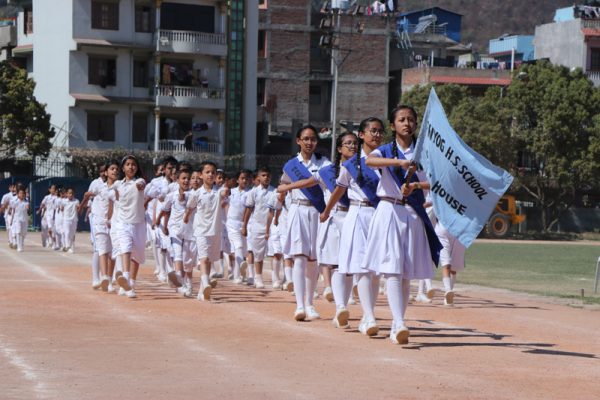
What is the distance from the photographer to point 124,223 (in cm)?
1934

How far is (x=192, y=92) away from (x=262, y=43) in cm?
1199

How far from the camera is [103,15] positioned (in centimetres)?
6669

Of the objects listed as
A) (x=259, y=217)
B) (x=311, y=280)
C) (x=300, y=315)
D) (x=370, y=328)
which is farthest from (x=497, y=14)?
(x=370, y=328)

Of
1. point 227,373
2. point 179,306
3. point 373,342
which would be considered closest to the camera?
point 227,373

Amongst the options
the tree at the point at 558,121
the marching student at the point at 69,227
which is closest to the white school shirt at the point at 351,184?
the marching student at the point at 69,227

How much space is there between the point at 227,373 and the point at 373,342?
2.74m

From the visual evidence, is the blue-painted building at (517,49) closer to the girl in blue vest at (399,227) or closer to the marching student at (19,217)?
the marching student at (19,217)

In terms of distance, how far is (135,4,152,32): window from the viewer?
224ft

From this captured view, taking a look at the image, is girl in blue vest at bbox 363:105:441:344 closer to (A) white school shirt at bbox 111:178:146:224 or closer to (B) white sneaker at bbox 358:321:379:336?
(B) white sneaker at bbox 358:321:379:336

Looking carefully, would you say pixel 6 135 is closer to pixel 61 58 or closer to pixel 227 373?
pixel 61 58

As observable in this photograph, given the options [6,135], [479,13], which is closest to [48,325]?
[6,135]

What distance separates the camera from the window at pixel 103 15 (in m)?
66.6

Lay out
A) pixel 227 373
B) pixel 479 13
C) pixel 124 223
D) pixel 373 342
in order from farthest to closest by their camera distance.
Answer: pixel 479 13, pixel 124 223, pixel 373 342, pixel 227 373

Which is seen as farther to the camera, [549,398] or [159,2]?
[159,2]
